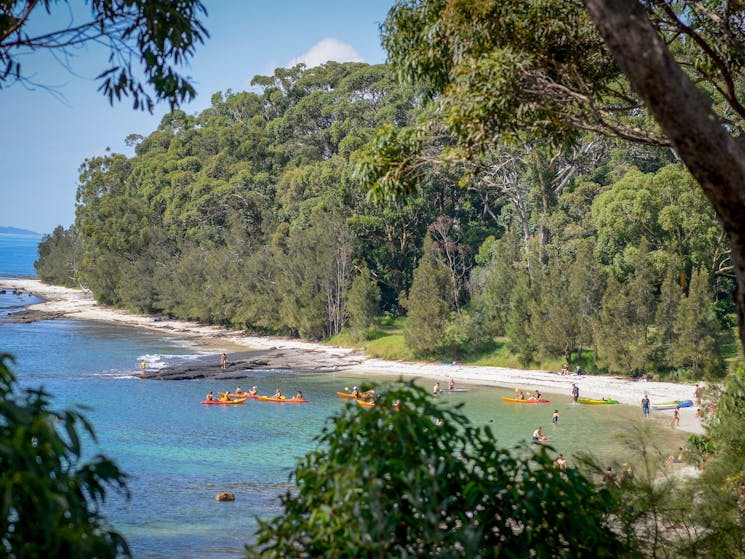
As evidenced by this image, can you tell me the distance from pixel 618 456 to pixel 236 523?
11.5 meters

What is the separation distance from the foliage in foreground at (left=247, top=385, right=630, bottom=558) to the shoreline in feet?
45.1

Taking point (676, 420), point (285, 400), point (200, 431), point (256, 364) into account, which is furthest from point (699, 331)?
point (256, 364)

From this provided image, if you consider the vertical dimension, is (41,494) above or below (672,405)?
above

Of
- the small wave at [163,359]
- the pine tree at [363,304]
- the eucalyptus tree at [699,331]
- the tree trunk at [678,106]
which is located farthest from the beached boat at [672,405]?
the tree trunk at [678,106]

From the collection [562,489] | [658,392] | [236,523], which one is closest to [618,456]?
[658,392]

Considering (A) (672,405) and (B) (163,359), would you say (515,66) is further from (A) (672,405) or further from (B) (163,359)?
(B) (163,359)

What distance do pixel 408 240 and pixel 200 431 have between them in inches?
908

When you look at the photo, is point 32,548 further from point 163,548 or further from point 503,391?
point 503,391

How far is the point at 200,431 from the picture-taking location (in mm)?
30266

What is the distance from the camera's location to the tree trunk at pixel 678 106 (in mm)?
4809

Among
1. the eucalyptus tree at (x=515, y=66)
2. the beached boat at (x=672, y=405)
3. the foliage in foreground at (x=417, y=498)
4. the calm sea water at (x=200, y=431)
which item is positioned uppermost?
the eucalyptus tree at (x=515, y=66)

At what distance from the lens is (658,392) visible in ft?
107

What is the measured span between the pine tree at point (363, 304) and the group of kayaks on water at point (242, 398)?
11.3 m

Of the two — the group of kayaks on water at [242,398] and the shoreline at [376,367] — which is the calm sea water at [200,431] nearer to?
the group of kayaks on water at [242,398]
